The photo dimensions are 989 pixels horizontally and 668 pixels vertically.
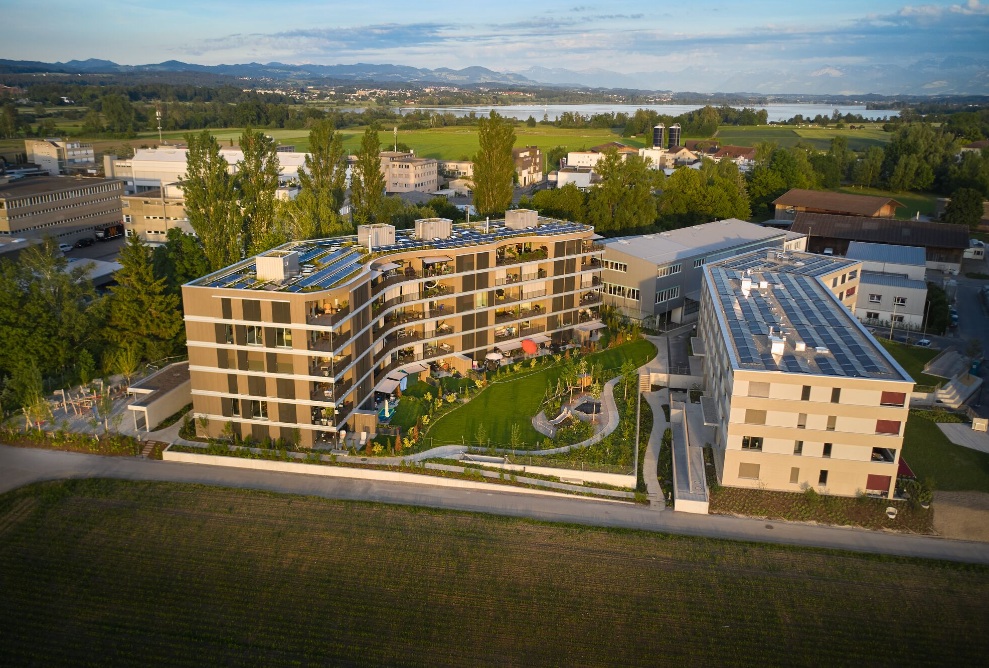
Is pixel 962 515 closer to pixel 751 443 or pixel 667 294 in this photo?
pixel 751 443

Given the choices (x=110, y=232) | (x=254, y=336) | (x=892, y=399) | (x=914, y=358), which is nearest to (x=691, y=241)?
(x=914, y=358)

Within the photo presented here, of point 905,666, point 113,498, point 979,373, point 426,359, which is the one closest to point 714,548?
point 905,666

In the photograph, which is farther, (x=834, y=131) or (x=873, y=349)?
(x=834, y=131)

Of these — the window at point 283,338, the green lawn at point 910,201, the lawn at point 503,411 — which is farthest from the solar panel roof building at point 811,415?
the green lawn at point 910,201

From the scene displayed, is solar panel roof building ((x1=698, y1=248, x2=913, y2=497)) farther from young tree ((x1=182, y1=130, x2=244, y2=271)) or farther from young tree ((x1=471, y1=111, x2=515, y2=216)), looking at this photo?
young tree ((x1=182, y1=130, x2=244, y2=271))

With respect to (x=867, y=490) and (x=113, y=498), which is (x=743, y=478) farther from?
(x=113, y=498)

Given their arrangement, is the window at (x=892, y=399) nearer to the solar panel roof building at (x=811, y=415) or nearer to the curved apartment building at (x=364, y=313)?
the solar panel roof building at (x=811, y=415)

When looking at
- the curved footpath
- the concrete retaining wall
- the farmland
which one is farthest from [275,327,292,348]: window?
the farmland
